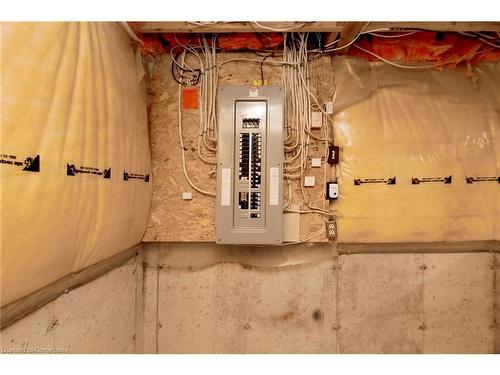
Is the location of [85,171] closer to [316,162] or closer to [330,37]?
[316,162]

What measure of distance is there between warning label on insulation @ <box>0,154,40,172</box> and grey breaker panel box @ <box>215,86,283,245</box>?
0.94 metres

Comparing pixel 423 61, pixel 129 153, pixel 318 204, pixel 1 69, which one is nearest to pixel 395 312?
pixel 318 204

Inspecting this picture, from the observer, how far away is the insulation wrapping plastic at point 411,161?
5.89ft

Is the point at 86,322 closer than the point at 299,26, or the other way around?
the point at 86,322

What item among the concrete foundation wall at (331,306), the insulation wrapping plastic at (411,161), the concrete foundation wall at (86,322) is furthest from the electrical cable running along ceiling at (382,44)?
the concrete foundation wall at (86,322)

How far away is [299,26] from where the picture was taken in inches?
61.0

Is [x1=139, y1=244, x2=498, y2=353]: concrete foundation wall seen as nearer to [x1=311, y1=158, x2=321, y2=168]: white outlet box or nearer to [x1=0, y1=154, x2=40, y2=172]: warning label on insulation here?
[x1=311, y1=158, x2=321, y2=168]: white outlet box

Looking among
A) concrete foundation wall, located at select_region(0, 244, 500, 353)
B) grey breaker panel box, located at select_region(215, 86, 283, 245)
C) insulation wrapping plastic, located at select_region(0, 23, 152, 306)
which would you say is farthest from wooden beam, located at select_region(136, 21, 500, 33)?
concrete foundation wall, located at select_region(0, 244, 500, 353)

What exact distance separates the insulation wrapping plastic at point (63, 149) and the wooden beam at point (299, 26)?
0.22 m

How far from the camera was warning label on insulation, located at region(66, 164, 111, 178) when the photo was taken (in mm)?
1030

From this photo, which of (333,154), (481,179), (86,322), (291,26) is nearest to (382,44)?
(291,26)

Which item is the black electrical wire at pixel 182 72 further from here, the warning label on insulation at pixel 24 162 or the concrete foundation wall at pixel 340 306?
the concrete foundation wall at pixel 340 306

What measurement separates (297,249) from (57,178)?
1.41m

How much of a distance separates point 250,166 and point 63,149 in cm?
98
